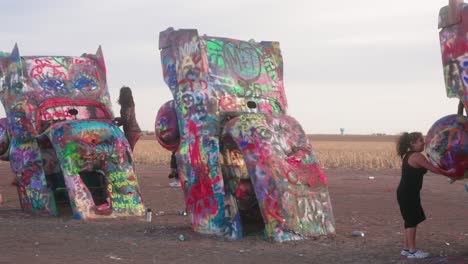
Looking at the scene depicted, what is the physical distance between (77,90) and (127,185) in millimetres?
2255

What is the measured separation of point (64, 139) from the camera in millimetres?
12422

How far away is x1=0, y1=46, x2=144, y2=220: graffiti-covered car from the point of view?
12484 mm

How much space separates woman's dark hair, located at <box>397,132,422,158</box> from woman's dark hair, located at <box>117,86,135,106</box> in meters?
6.93

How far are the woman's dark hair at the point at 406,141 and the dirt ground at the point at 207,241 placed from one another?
1295 mm

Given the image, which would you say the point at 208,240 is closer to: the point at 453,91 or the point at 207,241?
the point at 207,241

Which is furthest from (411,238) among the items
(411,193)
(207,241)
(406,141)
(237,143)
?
(207,241)

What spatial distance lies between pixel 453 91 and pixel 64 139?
7148 mm

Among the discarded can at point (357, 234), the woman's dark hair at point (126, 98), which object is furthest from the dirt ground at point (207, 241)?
the woman's dark hair at point (126, 98)

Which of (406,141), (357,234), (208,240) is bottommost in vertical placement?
(357,234)

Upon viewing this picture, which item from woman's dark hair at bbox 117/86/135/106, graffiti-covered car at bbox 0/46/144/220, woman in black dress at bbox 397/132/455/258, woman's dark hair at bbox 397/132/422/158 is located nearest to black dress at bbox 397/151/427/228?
woman in black dress at bbox 397/132/455/258

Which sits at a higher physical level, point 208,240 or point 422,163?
point 422,163

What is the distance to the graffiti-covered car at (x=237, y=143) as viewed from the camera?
9578mm

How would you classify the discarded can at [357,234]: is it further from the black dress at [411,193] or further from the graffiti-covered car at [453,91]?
the graffiti-covered car at [453,91]

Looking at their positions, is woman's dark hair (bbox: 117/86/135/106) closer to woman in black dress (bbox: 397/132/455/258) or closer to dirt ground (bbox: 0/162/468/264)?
dirt ground (bbox: 0/162/468/264)
